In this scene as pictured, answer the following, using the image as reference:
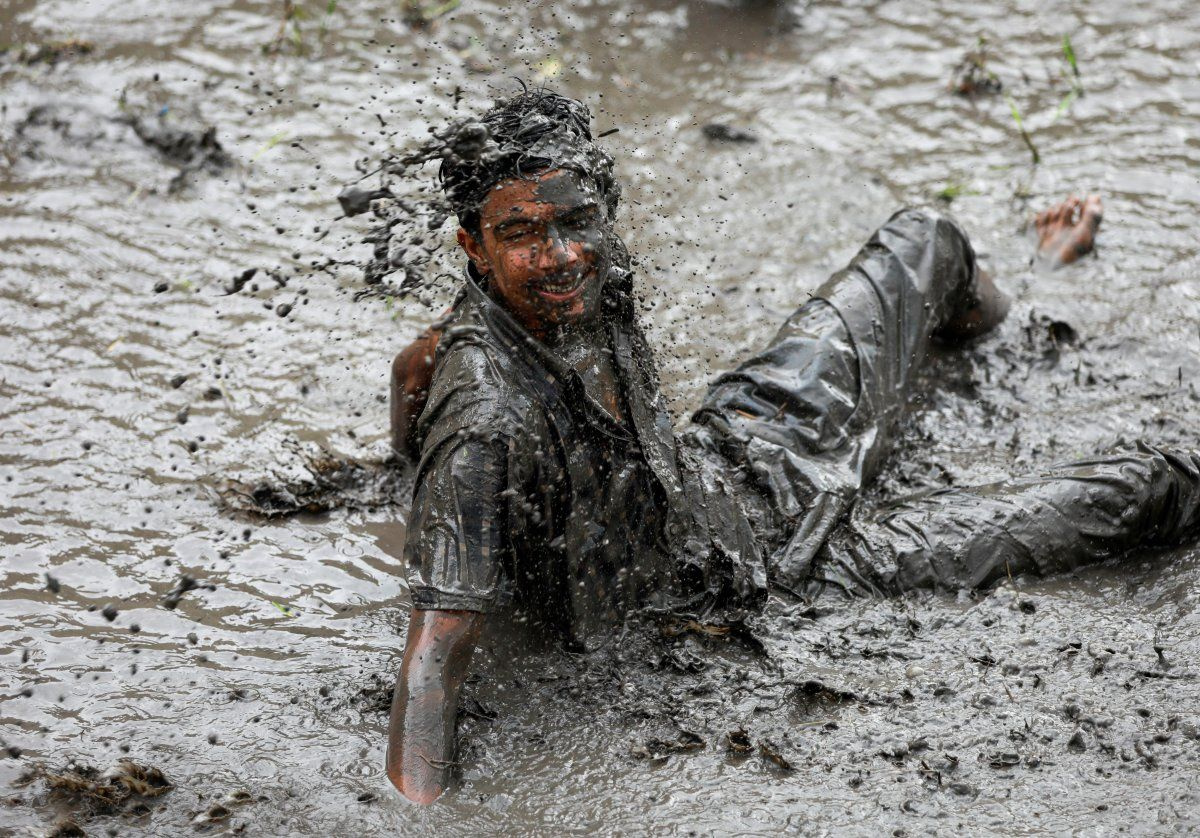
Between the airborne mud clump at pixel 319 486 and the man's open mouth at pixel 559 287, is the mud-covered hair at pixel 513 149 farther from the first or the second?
the airborne mud clump at pixel 319 486

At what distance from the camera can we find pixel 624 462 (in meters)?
3.29

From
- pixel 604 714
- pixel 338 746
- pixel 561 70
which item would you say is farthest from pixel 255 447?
pixel 561 70

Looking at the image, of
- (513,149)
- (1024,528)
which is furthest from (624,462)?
(1024,528)

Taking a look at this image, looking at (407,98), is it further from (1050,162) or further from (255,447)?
(1050,162)

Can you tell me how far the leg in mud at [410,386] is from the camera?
146 inches

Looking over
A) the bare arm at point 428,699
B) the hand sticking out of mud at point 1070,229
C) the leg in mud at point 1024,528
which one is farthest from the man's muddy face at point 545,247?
the hand sticking out of mud at point 1070,229

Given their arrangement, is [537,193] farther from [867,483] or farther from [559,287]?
[867,483]

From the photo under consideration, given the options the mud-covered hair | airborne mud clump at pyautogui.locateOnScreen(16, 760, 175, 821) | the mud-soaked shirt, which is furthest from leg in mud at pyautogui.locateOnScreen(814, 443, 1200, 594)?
airborne mud clump at pyautogui.locateOnScreen(16, 760, 175, 821)

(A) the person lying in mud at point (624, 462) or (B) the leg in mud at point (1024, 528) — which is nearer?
(A) the person lying in mud at point (624, 462)

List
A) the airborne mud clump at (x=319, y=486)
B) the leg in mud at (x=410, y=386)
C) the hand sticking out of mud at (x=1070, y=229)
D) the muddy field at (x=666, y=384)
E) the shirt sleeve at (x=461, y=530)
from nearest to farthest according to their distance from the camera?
the shirt sleeve at (x=461, y=530), the muddy field at (x=666, y=384), the leg in mud at (x=410, y=386), the airborne mud clump at (x=319, y=486), the hand sticking out of mud at (x=1070, y=229)

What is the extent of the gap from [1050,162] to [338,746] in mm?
4687

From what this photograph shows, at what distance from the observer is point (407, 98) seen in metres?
6.62

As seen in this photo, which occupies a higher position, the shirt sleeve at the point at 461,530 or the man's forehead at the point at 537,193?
the man's forehead at the point at 537,193

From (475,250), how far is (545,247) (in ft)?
0.74
